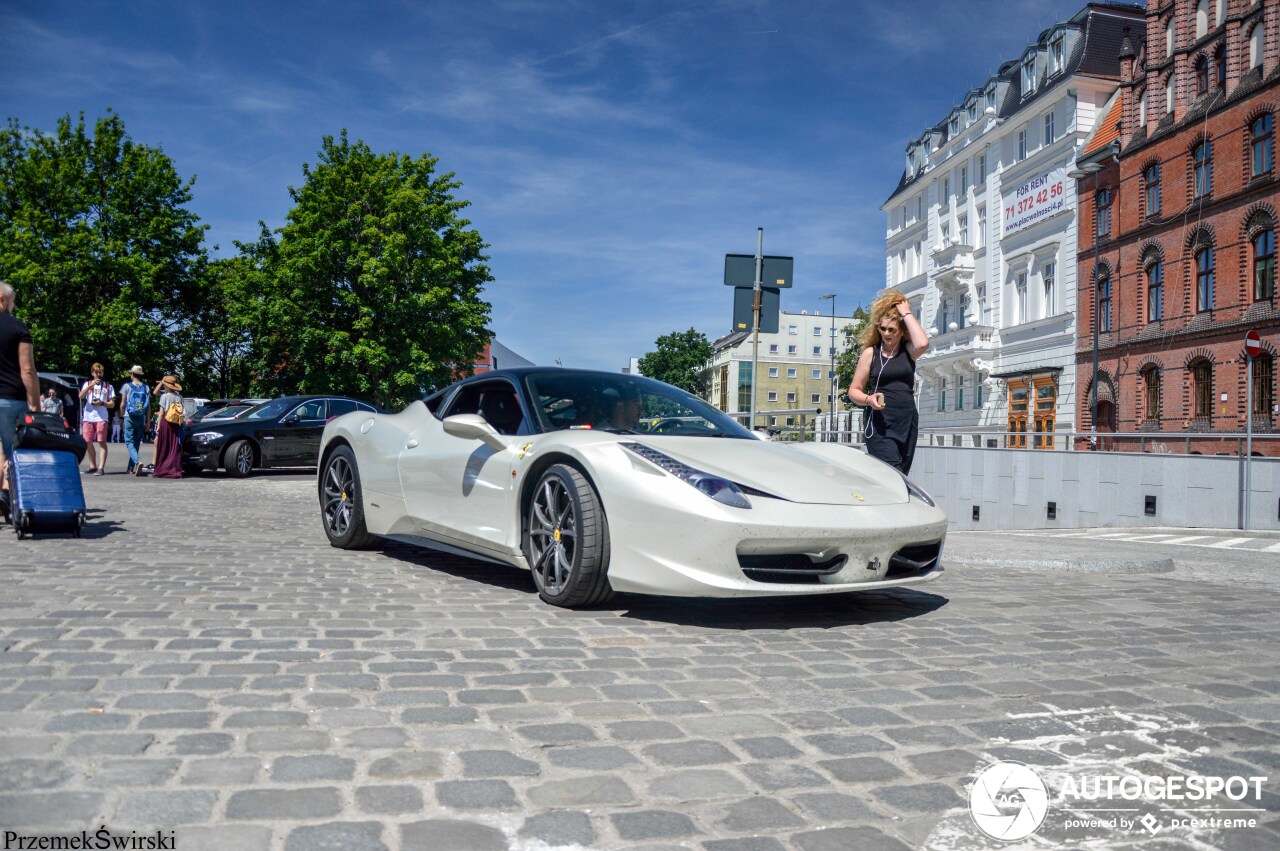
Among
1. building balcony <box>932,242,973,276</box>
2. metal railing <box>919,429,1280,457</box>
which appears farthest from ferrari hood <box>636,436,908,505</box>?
building balcony <box>932,242,973,276</box>

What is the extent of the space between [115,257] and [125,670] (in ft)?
134

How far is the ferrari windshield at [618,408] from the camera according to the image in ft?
18.1

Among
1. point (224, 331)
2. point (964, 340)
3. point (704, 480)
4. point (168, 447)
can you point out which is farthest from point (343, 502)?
point (224, 331)

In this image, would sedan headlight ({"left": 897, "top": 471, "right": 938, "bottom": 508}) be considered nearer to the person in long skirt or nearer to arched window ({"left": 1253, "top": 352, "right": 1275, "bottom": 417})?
the person in long skirt

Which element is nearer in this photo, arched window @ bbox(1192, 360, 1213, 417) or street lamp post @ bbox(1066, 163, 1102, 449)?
arched window @ bbox(1192, 360, 1213, 417)

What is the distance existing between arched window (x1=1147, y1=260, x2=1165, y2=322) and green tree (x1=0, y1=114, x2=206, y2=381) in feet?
117

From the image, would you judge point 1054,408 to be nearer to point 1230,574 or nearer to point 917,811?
point 1230,574

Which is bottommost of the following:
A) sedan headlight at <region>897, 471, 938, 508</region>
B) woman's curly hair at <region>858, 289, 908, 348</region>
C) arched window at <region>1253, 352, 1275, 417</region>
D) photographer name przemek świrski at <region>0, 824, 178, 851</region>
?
photographer name przemek świrski at <region>0, 824, 178, 851</region>

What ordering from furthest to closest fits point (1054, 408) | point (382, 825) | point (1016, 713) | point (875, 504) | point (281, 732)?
1. point (1054, 408)
2. point (875, 504)
3. point (1016, 713)
4. point (281, 732)
5. point (382, 825)

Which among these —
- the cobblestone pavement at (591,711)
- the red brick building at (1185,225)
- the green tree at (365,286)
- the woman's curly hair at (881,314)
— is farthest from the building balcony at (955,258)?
the cobblestone pavement at (591,711)

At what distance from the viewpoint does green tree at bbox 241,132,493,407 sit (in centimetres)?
3788

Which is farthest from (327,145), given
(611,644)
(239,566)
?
(611,644)

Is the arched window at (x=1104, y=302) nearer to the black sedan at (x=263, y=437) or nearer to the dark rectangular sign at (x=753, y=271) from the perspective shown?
the dark rectangular sign at (x=753, y=271)

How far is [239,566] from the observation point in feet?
20.7
